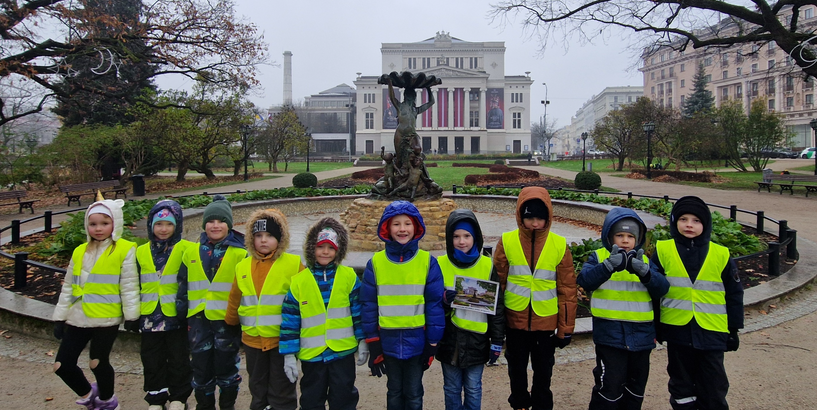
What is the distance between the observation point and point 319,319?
313 cm

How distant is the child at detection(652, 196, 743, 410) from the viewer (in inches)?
126

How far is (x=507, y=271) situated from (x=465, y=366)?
722mm

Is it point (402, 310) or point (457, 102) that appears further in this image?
point (457, 102)

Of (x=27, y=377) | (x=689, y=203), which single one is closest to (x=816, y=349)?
(x=689, y=203)

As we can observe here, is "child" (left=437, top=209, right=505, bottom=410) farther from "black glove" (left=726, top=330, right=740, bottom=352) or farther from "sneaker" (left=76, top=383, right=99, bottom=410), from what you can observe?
"sneaker" (left=76, top=383, right=99, bottom=410)

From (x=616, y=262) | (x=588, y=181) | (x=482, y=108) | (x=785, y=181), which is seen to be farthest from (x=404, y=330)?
(x=482, y=108)

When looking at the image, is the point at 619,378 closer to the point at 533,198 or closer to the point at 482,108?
the point at 533,198

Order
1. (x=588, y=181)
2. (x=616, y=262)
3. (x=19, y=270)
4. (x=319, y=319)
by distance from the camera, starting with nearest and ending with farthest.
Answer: (x=616, y=262)
(x=319, y=319)
(x=19, y=270)
(x=588, y=181)

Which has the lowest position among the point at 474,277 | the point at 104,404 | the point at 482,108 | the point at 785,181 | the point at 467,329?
the point at 104,404

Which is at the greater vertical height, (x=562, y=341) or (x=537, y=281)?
(x=537, y=281)

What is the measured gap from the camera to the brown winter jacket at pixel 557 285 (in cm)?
334

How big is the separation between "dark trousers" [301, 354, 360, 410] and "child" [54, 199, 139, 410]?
4.84 feet

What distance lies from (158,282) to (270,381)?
1184 mm

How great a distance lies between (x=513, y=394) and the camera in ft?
11.5
